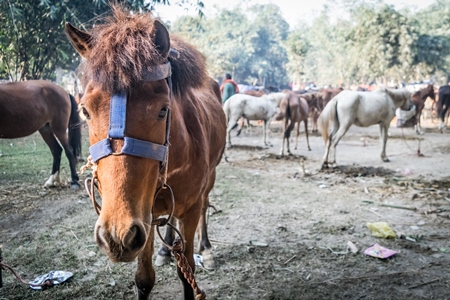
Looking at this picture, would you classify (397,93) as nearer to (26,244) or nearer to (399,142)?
(399,142)

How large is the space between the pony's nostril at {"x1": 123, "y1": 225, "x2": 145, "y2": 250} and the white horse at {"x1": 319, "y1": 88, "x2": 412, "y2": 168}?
6.84 metres

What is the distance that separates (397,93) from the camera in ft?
28.0

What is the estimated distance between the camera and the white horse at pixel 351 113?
25.5 ft

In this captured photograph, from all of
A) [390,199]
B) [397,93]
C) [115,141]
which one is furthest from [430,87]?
[115,141]

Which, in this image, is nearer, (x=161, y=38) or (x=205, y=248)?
(x=161, y=38)

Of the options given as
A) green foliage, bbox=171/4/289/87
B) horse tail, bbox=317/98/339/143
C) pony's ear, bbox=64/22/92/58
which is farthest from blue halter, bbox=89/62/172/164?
green foliage, bbox=171/4/289/87

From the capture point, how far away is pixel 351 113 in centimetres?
779

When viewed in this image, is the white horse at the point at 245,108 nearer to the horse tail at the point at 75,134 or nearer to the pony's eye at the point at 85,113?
the horse tail at the point at 75,134

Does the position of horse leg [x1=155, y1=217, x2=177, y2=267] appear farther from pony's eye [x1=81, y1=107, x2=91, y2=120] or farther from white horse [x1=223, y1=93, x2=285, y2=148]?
white horse [x1=223, y1=93, x2=285, y2=148]

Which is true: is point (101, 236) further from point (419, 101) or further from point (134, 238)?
point (419, 101)

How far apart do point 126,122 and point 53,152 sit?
17.2ft

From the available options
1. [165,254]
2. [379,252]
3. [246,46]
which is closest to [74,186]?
[165,254]

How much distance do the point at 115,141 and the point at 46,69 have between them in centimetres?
1078

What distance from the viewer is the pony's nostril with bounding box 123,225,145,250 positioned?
4.17 ft
